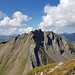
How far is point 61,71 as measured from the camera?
47500mm

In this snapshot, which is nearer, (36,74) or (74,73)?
(74,73)

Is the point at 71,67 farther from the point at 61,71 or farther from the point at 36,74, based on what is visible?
the point at 36,74

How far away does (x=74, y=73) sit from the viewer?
46188mm

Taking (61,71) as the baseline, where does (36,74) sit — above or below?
below

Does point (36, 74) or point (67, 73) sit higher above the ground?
point (67, 73)

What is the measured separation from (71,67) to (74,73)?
301 cm

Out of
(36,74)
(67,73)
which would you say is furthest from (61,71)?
(36,74)

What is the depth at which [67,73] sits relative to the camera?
151 ft

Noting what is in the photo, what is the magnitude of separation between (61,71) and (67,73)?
73.5 inches

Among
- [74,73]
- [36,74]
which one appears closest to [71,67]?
[74,73]

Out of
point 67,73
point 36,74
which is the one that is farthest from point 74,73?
point 36,74

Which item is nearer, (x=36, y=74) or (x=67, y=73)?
(x=67, y=73)

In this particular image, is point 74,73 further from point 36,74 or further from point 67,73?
point 36,74

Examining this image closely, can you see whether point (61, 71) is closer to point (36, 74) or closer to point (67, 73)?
point (67, 73)
